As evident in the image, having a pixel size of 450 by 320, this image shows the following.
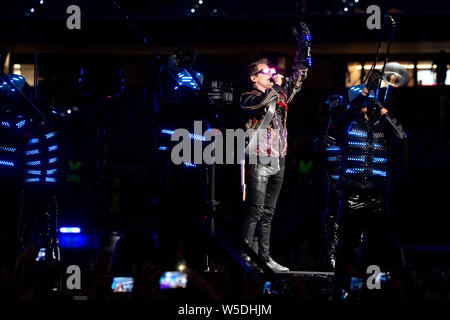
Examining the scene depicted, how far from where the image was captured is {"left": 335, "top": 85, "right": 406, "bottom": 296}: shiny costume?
23.2 ft

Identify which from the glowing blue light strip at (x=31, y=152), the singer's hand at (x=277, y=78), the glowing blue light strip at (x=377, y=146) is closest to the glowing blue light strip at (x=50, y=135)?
the glowing blue light strip at (x=31, y=152)

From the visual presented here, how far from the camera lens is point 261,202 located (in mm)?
6797

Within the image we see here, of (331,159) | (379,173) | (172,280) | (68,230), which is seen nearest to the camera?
(172,280)

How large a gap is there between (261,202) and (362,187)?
1.16 metres

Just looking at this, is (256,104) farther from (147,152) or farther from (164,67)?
(147,152)

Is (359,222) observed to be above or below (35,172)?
below

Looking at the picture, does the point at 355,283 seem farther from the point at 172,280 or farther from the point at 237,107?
the point at 237,107

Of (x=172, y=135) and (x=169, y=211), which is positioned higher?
(x=172, y=135)

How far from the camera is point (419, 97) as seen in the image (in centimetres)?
1130

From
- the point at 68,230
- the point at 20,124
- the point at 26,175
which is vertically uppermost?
the point at 20,124

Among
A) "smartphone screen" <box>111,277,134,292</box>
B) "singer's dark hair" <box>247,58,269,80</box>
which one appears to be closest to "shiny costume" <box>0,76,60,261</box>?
"smartphone screen" <box>111,277,134,292</box>

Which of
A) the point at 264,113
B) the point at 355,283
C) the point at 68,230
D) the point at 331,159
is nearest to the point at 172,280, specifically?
the point at 355,283
